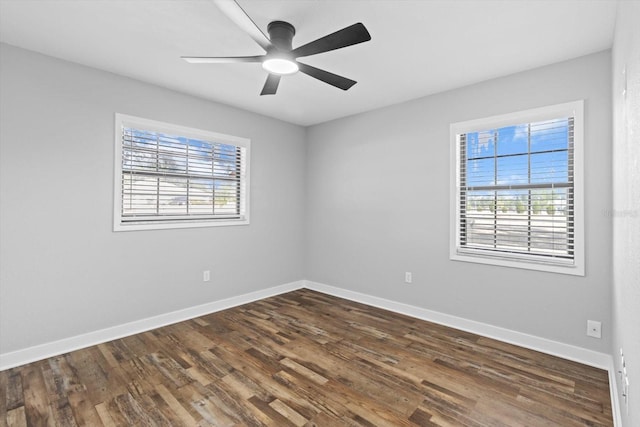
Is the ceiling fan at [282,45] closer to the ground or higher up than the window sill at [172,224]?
higher up

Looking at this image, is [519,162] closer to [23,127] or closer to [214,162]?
[214,162]

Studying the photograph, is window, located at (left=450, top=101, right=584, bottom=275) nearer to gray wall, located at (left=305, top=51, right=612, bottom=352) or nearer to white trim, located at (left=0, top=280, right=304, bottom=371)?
gray wall, located at (left=305, top=51, right=612, bottom=352)

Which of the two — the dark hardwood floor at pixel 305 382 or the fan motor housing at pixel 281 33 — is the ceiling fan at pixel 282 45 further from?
the dark hardwood floor at pixel 305 382

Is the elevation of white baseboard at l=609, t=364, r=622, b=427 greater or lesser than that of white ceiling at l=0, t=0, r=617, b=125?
lesser

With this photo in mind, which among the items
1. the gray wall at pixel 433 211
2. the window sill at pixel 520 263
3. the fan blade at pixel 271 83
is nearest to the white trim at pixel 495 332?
the gray wall at pixel 433 211

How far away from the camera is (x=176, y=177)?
3.59m

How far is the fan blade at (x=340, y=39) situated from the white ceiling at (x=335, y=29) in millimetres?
280

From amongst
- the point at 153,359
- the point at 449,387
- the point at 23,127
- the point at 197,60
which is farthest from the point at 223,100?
the point at 449,387

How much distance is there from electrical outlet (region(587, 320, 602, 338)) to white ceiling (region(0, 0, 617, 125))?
7.32 ft

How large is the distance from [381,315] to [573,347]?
1792 millimetres

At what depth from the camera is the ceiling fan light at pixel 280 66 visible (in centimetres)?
223

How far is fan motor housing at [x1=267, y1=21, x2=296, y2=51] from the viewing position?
2.19 m

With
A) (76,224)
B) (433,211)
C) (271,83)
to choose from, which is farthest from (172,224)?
(433,211)

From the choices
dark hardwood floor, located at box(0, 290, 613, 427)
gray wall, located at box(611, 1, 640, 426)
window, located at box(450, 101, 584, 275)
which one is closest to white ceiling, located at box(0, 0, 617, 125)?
window, located at box(450, 101, 584, 275)
